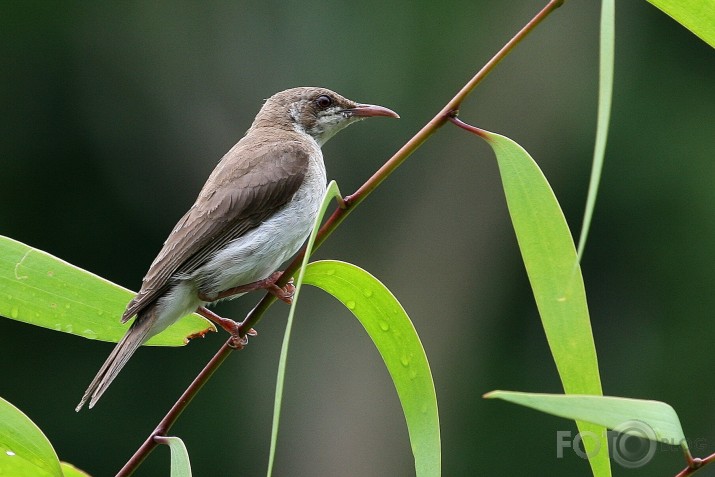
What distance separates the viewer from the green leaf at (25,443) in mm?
2158

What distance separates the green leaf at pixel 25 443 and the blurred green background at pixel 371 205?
10555mm

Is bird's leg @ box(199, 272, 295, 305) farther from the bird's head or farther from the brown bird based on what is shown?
the bird's head

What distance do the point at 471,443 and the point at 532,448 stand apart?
2.44ft

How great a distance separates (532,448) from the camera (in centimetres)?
1282

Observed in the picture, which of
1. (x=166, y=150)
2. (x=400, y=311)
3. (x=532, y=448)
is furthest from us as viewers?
(x=166, y=150)

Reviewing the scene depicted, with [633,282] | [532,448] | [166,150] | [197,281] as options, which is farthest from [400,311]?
[633,282]

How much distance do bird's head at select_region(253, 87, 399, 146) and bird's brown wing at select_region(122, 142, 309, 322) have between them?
1.74 feet

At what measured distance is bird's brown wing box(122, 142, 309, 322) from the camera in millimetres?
3623

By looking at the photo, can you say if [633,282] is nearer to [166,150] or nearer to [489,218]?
[489,218]

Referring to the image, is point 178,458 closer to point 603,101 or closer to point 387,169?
point 387,169

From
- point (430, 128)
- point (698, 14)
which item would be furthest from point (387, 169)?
point (698, 14)

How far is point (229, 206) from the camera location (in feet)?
12.4

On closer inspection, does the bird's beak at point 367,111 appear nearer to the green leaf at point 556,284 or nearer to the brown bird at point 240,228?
the brown bird at point 240,228

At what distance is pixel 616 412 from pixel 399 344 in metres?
0.70
